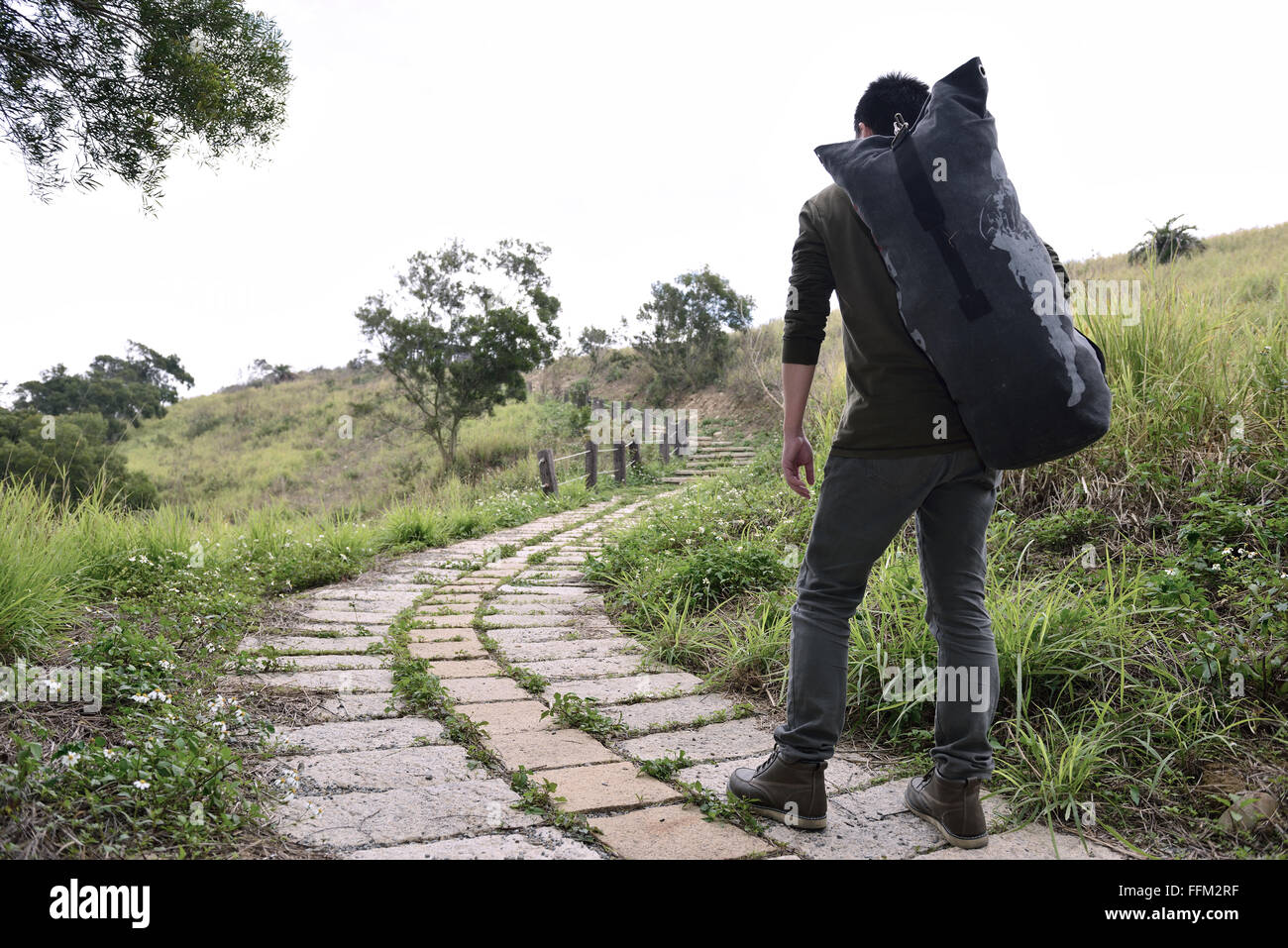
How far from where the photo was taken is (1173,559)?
3066mm

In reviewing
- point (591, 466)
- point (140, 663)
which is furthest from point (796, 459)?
point (591, 466)

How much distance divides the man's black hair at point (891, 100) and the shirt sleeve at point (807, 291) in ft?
0.98

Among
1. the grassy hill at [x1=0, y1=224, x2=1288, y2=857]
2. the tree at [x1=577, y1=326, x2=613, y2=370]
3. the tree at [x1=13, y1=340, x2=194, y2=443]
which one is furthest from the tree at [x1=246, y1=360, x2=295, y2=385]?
the grassy hill at [x1=0, y1=224, x2=1288, y2=857]

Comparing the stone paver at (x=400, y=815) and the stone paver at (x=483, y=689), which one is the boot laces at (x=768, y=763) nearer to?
the stone paver at (x=400, y=815)

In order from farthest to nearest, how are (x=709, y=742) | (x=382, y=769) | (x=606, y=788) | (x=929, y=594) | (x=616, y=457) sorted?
(x=616, y=457) < (x=709, y=742) < (x=382, y=769) < (x=606, y=788) < (x=929, y=594)

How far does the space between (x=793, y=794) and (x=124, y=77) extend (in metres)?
4.17

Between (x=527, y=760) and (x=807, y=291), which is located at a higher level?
(x=807, y=291)

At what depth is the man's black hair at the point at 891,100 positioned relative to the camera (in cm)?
200

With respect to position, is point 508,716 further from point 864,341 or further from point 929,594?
point 864,341

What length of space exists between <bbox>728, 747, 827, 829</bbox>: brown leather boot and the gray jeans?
41 mm

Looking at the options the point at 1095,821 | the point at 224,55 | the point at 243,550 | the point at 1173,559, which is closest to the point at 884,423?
the point at 1095,821

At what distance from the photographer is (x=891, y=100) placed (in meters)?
2.01

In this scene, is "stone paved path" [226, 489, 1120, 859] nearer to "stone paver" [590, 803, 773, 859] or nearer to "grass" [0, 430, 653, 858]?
"stone paver" [590, 803, 773, 859]

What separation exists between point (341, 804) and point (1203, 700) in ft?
8.17
